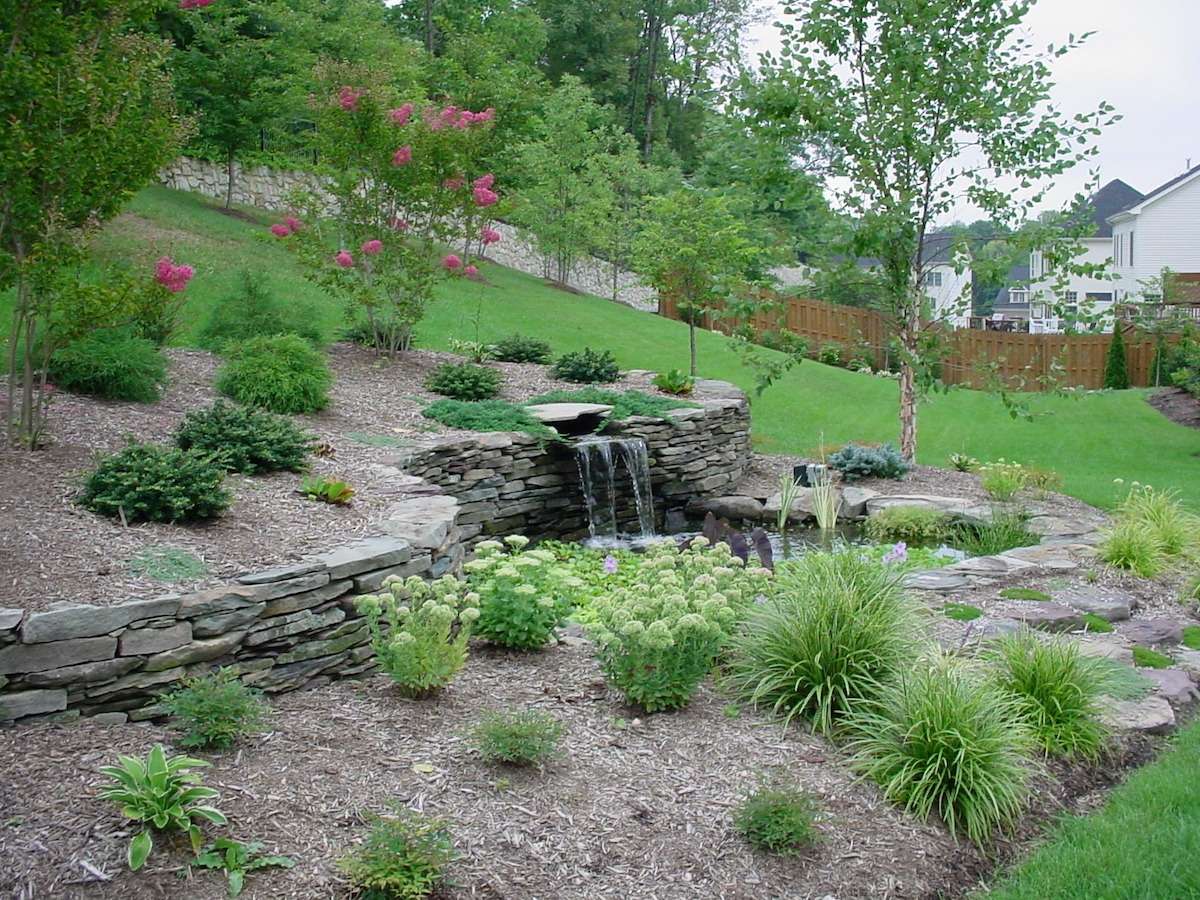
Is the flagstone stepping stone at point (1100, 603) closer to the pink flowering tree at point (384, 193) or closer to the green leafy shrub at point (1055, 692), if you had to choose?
the green leafy shrub at point (1055, 692)

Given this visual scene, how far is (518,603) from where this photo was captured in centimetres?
491

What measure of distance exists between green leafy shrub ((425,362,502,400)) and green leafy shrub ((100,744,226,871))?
763 cm

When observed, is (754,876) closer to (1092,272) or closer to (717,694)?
(717,694)

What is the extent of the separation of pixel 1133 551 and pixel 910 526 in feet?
7.22

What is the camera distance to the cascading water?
9867 mm

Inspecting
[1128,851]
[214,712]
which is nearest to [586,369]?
[214,712]

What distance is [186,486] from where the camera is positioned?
532 centimetres

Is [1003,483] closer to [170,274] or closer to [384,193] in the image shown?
[384,193]

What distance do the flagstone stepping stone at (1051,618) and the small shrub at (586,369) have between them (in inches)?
270

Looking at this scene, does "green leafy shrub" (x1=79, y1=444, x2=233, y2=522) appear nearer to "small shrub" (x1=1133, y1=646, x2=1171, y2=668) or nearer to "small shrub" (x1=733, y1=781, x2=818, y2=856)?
"small shrub" (x1=733, y1=781, x2=818, y2=856)

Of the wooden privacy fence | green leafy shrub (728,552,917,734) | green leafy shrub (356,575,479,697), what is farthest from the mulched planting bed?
the wooden privacy fence

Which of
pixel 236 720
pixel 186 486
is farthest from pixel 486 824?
pixel 186 486

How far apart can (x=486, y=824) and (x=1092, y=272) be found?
8.95m

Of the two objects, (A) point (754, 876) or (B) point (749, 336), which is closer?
(A) point (754, 876)
